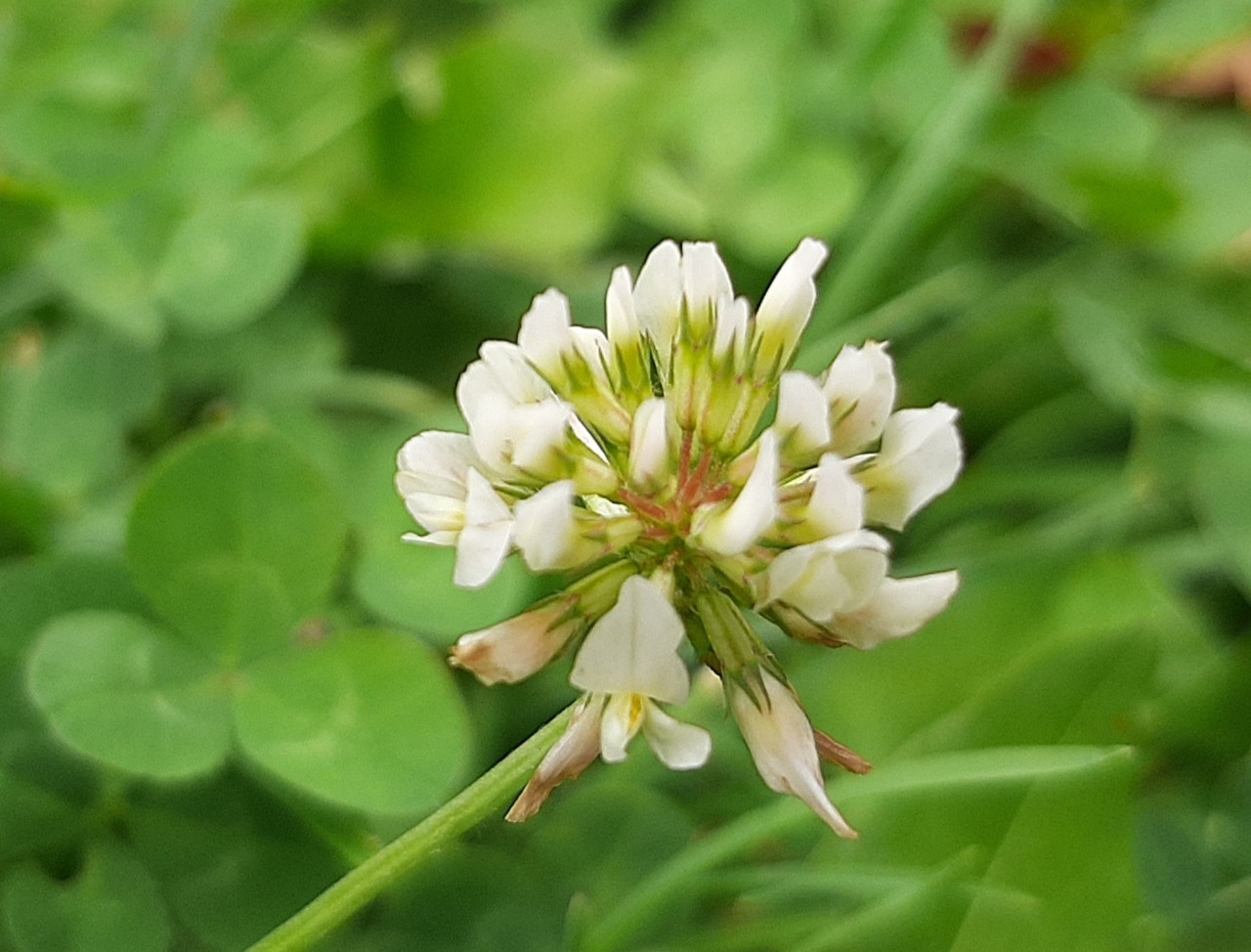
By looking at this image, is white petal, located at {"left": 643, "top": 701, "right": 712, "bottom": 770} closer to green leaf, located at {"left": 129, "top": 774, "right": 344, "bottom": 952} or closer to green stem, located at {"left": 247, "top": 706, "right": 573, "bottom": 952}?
green stem, located at {"left": 247, "top": 706, "right": 573, "bottom": 952}

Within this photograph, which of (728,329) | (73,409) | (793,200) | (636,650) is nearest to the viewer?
(636,650)

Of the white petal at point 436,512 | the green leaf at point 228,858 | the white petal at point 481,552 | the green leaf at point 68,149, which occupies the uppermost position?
the white petal at point 481,552

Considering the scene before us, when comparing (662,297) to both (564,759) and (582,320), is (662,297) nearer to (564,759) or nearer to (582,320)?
(564,759)

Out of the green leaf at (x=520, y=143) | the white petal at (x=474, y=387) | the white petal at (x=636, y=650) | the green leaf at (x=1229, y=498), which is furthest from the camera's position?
the green leaf at (x=520, y=143)

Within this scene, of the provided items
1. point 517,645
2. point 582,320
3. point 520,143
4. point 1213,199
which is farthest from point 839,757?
point 1213,199

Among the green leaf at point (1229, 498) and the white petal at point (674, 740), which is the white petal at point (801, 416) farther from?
the green leaf at point (1229, 498)

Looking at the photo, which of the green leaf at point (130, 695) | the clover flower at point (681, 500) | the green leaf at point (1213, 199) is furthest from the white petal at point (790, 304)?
the green leaf at point (1213, 199)

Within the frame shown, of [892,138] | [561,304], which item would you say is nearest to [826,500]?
[561,304]
